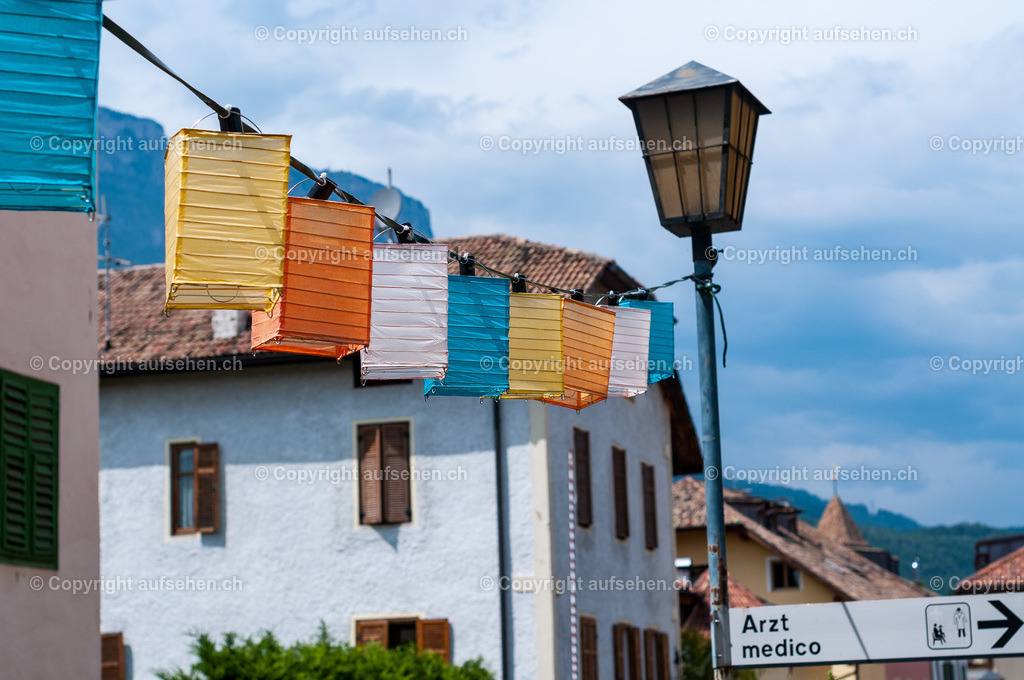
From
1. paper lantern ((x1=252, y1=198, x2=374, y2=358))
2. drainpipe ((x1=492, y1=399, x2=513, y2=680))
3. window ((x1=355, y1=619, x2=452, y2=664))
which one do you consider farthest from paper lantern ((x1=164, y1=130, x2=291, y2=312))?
window ((x1=355, y1=619, x2=452, y2=664))

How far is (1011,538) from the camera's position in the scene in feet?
133

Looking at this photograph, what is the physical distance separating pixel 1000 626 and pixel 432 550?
1504cm

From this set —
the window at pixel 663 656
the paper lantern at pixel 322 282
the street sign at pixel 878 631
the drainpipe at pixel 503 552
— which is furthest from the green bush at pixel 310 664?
the street sign at pixel 878 631

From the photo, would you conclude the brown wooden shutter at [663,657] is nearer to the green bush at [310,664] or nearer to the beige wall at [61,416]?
the green bush at [310,664]

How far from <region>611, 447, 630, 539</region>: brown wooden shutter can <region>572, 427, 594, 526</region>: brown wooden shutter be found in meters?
1.51

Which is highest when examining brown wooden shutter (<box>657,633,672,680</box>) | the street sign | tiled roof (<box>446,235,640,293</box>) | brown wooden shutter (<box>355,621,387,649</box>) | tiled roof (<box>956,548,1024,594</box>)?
tiled roof (<box>446,235,640,293</box>)

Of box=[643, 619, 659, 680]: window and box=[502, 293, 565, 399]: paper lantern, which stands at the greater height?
box=[502, 293, 565, 399]: paper lantern

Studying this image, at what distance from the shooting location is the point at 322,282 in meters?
6.20

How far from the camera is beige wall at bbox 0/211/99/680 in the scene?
10.0 meters

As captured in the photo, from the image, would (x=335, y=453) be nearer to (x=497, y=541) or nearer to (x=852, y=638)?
(x=497, y=541)

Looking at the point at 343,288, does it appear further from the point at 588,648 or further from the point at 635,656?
the point at 635,656

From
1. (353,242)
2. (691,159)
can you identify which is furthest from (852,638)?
(353,242)

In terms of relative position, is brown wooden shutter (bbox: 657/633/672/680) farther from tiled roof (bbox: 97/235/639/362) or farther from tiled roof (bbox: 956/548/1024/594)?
tiled roof (bbox: 97/235/639/362)

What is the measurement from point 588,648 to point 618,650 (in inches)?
69.7
